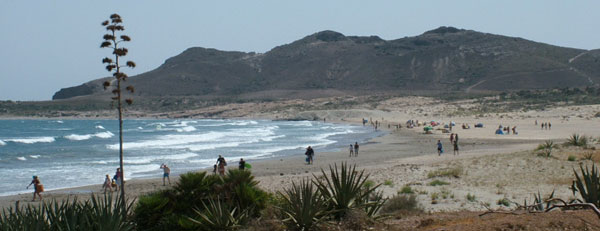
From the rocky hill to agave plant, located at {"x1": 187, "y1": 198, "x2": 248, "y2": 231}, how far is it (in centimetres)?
11533

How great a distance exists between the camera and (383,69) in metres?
147

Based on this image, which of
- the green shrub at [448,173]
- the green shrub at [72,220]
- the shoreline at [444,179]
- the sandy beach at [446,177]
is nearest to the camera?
the green shrub at [72,220]

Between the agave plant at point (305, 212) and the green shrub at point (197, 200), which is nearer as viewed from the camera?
the agave plant at point (305, 212)

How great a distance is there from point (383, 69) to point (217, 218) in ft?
467

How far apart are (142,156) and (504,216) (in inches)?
1233

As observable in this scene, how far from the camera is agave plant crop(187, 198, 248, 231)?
23.2 feet

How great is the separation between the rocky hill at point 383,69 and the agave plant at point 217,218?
11533 cm

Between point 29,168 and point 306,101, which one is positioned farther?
point 306,101

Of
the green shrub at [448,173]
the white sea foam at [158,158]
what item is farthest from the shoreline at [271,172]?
the white sea foam at [158,158]

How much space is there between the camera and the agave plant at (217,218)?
7.08 metres

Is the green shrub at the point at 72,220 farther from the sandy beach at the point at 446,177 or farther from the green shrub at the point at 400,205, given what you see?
the green shrub at the point at 400,205

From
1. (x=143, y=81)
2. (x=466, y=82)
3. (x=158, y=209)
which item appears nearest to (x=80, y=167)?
(x=158, y=209)

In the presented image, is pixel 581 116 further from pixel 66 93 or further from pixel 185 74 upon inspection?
pixel 66 93

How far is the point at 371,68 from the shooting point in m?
150
